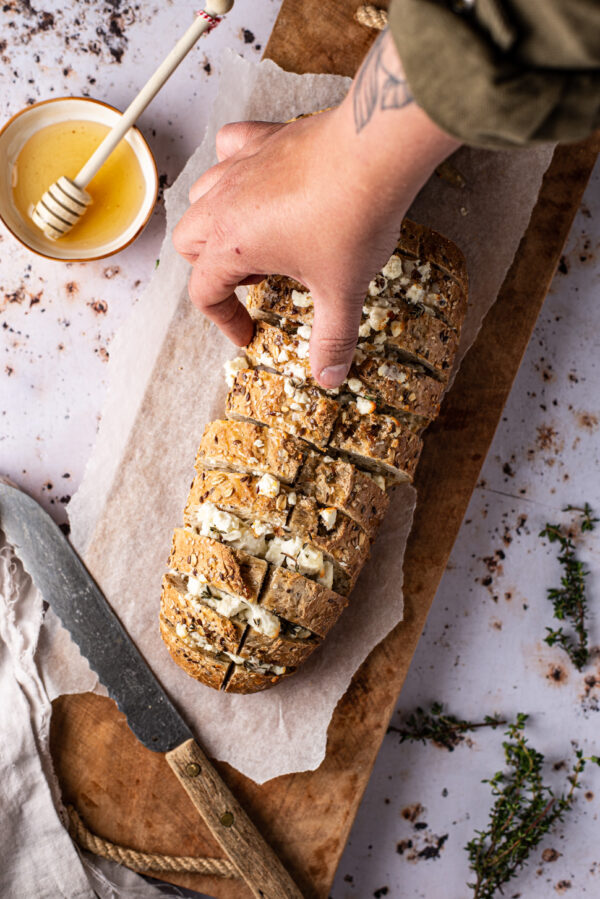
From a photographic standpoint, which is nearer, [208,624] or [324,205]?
[324,205]

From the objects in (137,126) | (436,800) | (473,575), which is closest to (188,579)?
(473,575)

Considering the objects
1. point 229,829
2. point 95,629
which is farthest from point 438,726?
point 95,629

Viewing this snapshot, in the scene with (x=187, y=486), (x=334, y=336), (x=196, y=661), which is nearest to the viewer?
(x=334, y=336)

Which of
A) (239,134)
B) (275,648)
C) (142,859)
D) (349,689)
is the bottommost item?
(142,859)

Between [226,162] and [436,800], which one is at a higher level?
[226,162]

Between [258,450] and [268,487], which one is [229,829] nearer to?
[268,487]

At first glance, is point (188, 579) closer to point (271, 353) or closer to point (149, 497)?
point (149, 497)
